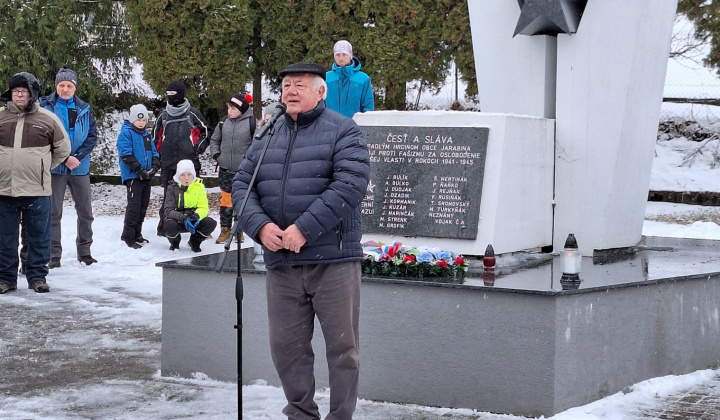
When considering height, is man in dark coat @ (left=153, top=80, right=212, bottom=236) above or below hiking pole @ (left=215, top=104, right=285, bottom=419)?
above

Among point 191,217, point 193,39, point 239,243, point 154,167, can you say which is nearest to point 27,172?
point 191,217

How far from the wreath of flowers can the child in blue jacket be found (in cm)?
641

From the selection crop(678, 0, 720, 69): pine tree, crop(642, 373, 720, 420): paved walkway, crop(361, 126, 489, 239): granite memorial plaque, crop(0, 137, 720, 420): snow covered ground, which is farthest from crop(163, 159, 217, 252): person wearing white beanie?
crop(678, 0, 720, 69): pine tree

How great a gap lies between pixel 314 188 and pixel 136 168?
25.6 feet

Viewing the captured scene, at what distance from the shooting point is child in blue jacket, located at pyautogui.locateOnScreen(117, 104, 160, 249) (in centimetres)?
1273

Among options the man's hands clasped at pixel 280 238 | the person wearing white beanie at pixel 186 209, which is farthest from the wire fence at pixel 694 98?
the man's hands clasped at pixel 280 238

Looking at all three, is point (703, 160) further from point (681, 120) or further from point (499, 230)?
point (499, 230)

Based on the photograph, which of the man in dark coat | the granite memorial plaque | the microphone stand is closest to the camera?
the microphone stand

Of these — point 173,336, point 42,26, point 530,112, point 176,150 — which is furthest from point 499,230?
point 42,26

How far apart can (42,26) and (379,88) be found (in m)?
5.38

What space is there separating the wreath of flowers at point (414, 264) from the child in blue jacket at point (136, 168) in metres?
6.41

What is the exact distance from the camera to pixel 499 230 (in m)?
Result: 7.89

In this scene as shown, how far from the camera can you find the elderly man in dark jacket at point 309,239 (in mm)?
5289

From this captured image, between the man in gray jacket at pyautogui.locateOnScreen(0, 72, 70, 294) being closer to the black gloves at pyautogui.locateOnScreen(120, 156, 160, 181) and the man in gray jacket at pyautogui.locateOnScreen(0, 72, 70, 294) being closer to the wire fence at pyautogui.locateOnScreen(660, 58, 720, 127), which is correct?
the black gloves at pyautogui.locateOnScreen(120, 156, 160, 181)
